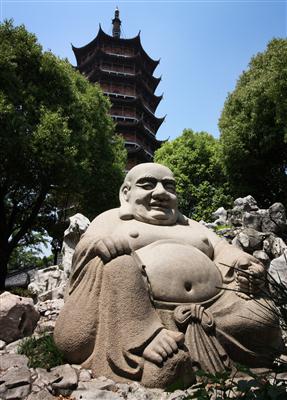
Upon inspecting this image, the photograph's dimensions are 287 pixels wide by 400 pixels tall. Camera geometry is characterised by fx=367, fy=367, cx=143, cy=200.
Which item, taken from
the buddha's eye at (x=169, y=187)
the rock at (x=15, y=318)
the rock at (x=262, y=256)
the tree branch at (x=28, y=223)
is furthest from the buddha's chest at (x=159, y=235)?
the tree branch at (x=28, y=223)

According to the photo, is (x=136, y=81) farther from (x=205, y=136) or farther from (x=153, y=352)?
(x=153, y=352)

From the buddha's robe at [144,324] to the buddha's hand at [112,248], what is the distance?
9 cm

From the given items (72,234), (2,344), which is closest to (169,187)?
(2,344)

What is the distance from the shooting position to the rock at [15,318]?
4.72 meters

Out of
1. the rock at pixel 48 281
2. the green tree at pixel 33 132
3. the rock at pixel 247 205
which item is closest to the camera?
the rock at pixel 48 281

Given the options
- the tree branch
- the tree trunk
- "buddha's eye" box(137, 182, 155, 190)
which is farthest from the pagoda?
"buddha's eye" box(137, 182, 155, 190)

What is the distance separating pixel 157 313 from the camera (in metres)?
3.36

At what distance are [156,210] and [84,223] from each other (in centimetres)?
668

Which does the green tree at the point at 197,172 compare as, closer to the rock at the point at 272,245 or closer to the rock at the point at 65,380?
the rock at the point at 272,245

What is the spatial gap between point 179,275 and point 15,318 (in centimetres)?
254

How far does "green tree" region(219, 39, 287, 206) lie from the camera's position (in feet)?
50.9

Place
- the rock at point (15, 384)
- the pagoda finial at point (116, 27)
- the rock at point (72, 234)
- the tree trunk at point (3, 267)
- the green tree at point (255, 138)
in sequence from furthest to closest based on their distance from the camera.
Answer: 1. the pagoda finial at point (116, 27)
2. the green tree at point (255, 138)
3. the tree trunk at point (3, 267)
4. the rock at point (72, 234)
5. the rock at point (15, 384)

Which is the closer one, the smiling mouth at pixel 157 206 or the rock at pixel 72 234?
the smiling mouth at pixel 157 206

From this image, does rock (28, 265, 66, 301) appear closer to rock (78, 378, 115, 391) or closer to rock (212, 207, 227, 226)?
rock (212, 207, 227, 226)
